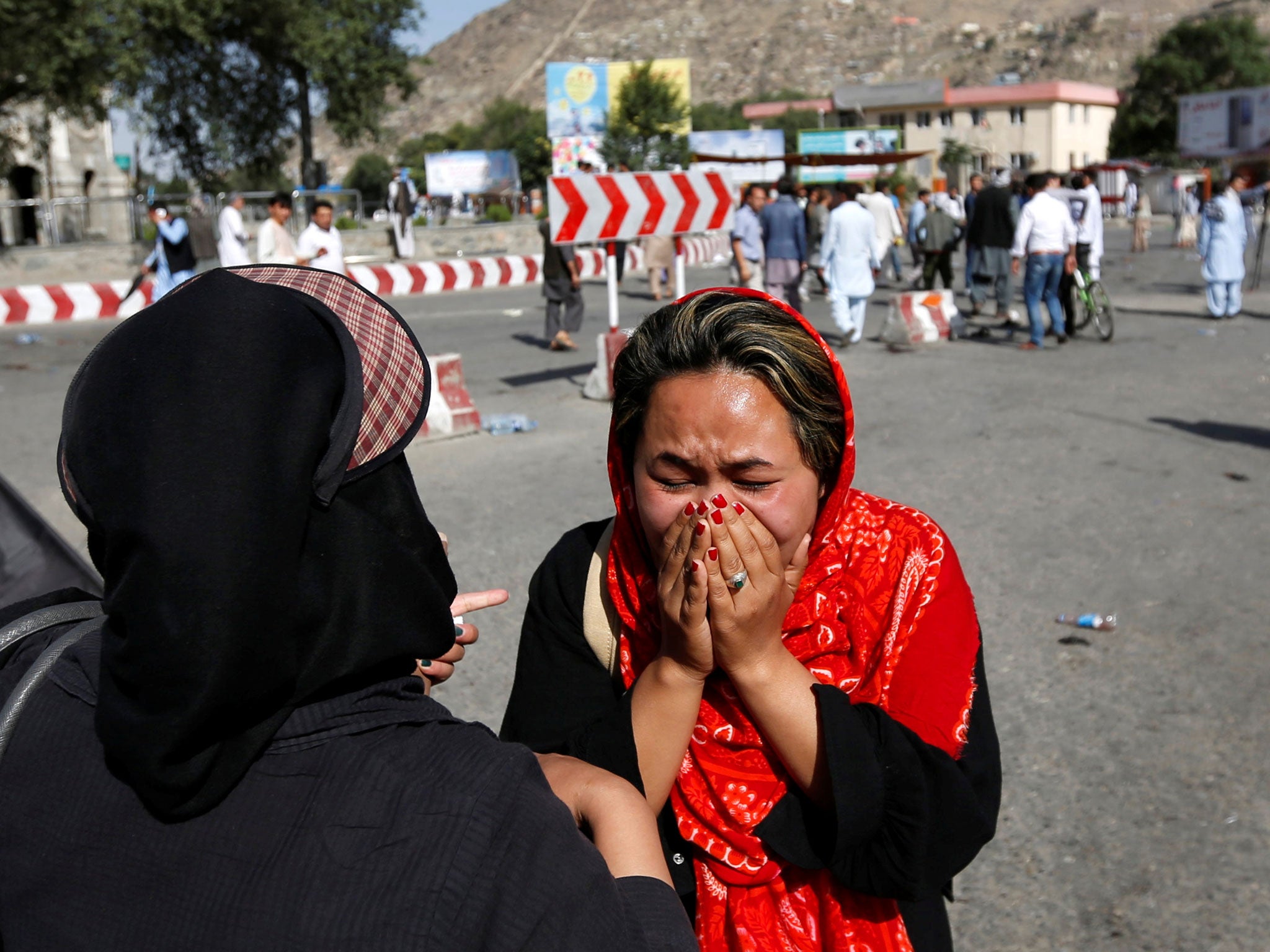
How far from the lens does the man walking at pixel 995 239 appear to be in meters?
13.9

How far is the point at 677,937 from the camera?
1.10 metres

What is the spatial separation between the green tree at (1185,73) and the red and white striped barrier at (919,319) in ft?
241

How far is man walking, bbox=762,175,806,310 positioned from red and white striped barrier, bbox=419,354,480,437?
5.33 metres

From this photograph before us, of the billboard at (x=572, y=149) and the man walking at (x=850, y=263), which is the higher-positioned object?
the billboard at (x=572, y=149)

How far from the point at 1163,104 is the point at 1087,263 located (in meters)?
77.9

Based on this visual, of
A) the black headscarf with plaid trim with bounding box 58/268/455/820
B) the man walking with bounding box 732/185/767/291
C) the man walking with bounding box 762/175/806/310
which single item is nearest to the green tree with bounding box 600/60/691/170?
the man walking with bounding box 732/185/767/291

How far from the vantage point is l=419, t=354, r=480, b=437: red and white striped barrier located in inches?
342

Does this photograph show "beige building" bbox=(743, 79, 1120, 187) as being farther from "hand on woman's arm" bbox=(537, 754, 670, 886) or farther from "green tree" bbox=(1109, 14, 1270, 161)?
"hand on woman's arm" bbox=(537, 754, 670, 886)

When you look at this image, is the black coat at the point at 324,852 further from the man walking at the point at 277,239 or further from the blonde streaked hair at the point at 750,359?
the man walking at the point at 277,239

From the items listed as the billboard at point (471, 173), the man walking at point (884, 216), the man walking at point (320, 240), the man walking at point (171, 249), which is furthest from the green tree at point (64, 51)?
the billboard at point (471, 173)

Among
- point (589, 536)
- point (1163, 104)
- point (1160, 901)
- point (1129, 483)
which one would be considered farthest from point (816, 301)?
point (1163, 104)

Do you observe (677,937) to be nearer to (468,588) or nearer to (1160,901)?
(1160,901)

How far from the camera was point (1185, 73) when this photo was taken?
3123 inches

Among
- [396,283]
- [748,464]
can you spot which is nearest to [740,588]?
[748,464]
